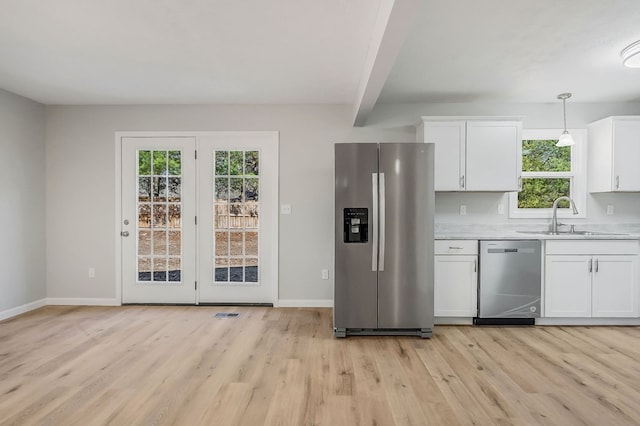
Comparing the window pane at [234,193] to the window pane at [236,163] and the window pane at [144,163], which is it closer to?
the window pane at [236,163]

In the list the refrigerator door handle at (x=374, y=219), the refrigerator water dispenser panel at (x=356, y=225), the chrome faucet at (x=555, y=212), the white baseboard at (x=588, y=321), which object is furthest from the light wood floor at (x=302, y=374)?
Result: the chrome faucet at (x=555, y=212)

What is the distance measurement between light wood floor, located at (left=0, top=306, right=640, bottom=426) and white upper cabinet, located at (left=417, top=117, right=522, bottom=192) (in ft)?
4.91

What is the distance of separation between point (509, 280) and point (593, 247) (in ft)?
2.95

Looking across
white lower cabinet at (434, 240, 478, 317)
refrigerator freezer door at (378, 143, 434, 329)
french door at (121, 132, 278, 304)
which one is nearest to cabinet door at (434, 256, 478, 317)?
white lower cabinet at (434, 240, 478, 317)

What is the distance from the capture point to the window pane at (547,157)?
4.12 meters

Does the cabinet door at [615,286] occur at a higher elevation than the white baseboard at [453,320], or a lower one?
higher

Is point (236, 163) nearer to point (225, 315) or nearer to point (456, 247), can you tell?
point (225, 315)

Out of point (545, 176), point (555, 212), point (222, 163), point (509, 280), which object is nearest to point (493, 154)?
point (545, 176)

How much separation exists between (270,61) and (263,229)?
1926 millimetres

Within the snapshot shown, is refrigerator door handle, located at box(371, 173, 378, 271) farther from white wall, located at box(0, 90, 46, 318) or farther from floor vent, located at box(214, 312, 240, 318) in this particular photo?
white wall, located at box(0, 90, 46, 318)

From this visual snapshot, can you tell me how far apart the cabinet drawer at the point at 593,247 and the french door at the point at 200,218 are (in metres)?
3.01

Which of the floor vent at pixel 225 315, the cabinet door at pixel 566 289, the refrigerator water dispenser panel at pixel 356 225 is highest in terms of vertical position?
the refrigerator water dispenser panel at pixel 356 225

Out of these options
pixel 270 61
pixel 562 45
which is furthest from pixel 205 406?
pixel 562 45

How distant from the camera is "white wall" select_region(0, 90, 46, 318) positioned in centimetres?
374
